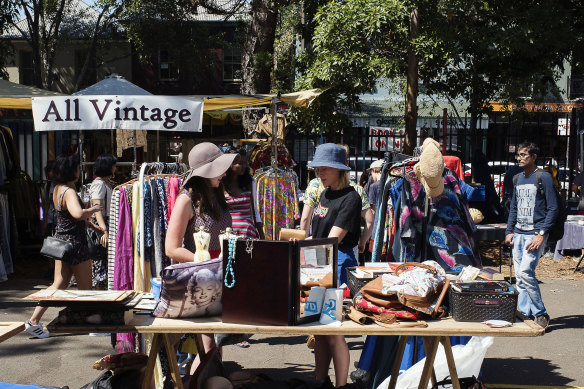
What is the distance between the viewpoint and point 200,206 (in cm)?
432

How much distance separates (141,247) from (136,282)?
0.31 metres

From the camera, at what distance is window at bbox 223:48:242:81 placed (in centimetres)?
3472

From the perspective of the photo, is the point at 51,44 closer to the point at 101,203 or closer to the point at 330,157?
the point at 101,203

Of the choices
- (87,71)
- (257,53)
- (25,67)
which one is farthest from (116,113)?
(25,67)

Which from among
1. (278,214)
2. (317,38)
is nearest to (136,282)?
(278,214)

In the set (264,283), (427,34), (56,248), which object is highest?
(427,34)

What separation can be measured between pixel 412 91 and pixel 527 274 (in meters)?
4.82

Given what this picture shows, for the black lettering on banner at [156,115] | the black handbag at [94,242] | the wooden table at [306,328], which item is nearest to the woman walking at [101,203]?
the black handbag at [94,242]

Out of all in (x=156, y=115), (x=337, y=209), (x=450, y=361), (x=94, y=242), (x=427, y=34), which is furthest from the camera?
(x=427, y=34)

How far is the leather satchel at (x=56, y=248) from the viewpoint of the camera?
6133mm

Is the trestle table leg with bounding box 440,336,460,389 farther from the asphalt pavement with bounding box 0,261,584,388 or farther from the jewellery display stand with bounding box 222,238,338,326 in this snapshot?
the asphalt pavement with bounding box 0,261,584,388

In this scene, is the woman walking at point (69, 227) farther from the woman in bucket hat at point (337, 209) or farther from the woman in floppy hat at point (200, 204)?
the woman in bucket hat at point (337, 209)

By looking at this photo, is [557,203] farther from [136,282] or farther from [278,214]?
[136,282]

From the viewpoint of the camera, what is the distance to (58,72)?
115ft
